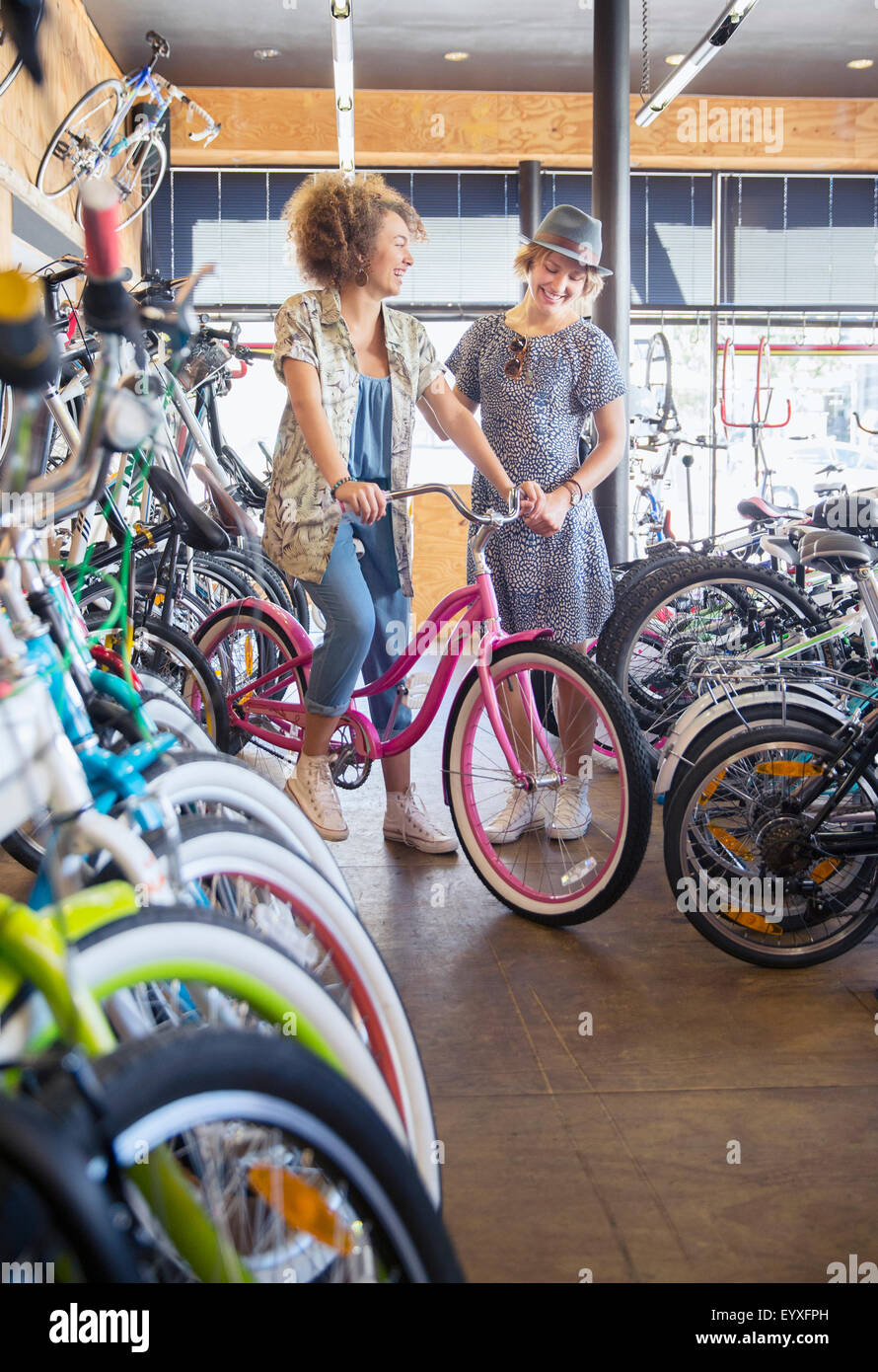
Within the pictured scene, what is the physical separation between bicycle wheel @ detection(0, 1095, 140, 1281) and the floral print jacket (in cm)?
219

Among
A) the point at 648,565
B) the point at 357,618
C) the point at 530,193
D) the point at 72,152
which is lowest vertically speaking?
the point at 357,618

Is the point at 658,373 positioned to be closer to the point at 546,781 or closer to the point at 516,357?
the point at 516,357

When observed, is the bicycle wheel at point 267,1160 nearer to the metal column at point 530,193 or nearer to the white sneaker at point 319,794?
the white sneaker at point 319,794

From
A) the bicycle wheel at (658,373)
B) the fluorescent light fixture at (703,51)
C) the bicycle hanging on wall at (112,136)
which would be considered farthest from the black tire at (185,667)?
the bicycle wheel at (658,373)

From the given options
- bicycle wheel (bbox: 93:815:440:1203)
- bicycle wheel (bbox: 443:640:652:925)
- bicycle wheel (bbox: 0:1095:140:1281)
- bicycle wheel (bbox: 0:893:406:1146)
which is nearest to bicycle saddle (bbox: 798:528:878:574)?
bicycle wheel (bbox: 443:640:652:925)

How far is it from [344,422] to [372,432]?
12 cm

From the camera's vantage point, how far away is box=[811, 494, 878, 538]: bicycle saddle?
2781mm

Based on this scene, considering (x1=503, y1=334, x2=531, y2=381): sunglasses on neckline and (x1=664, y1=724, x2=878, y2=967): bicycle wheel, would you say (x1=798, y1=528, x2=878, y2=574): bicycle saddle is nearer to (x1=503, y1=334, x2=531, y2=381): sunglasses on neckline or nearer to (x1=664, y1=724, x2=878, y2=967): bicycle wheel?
(x1=664, y1=724, x2=878, y2=967): bicycle wheel

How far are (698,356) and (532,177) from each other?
182 centimetres

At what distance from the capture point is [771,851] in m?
2.30

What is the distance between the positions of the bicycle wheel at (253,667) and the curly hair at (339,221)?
3.08 feet

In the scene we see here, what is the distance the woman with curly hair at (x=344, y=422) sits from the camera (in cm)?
266

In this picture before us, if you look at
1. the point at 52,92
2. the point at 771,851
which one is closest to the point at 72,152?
the point at 52,92

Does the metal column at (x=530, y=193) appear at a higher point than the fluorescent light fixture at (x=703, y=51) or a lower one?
higher
